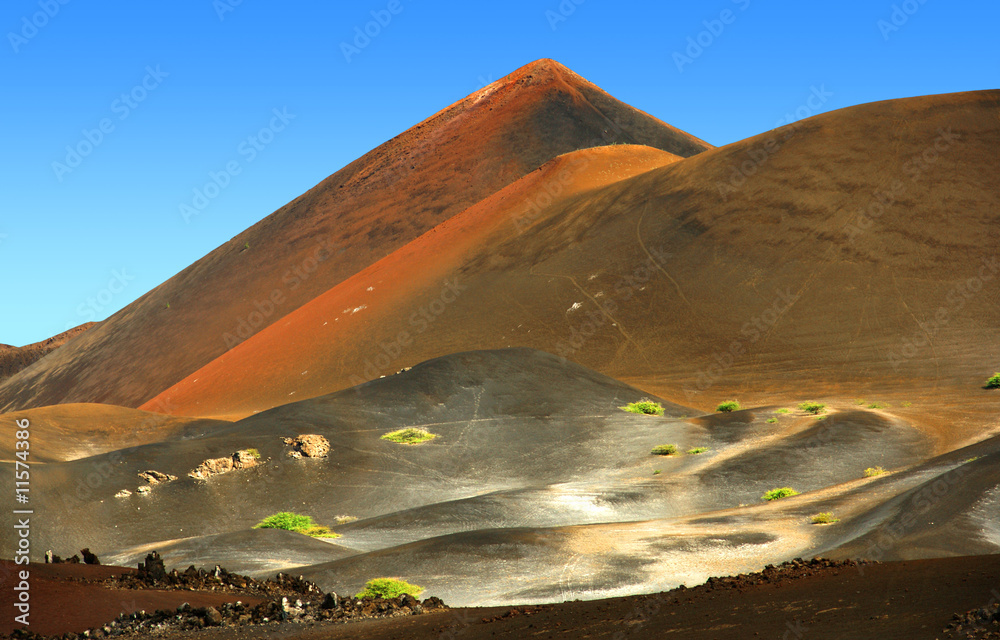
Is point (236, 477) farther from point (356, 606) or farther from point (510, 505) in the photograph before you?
point (356, 606)

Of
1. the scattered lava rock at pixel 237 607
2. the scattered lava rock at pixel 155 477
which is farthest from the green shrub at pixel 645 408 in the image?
the scattered lava rock at pixel 237 607

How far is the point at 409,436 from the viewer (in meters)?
29.0

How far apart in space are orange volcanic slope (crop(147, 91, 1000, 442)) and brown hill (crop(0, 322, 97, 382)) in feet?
266

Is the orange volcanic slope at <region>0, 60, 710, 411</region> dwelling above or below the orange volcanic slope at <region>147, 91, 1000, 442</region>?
above

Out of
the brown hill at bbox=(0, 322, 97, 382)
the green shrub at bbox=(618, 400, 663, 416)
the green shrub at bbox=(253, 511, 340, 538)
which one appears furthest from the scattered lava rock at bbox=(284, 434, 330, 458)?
the brown hill at bbox=(0, 322, 97, 382)

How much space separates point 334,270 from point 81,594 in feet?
258

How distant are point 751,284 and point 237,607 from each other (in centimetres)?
4399

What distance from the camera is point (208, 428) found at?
38.8 meters

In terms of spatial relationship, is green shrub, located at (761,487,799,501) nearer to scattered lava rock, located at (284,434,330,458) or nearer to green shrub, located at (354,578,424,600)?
green shrub, located at (354,578,424,600)

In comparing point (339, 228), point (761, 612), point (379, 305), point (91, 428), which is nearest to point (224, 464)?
point (91, 428)

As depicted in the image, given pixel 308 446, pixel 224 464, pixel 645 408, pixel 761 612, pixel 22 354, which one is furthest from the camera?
pixel 22 354

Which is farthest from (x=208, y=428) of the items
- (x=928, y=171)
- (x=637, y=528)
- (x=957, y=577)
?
(x=928, y=171)

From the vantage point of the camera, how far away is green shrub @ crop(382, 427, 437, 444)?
28.8 m

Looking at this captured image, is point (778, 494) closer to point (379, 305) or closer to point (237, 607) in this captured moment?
point (237, 607)
